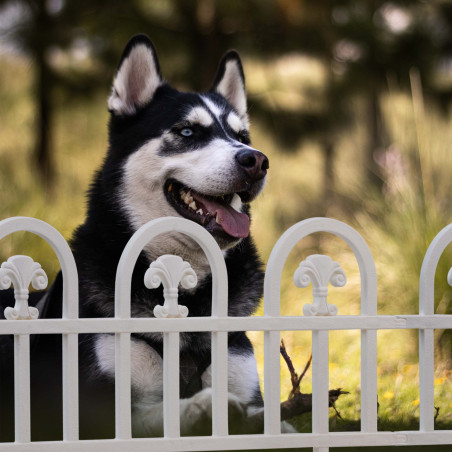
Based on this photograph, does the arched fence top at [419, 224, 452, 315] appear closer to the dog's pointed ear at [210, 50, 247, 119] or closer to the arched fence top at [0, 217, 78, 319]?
the arched fence top at [0, 217, 78, 319]

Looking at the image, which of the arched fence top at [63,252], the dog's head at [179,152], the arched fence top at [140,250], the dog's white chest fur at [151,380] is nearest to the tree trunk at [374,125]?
the dog's head at [179,152]

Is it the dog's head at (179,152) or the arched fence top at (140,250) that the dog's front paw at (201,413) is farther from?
the dog's head at (179,152)

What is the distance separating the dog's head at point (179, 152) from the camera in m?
2.74

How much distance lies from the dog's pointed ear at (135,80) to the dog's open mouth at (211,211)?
0.44 metres

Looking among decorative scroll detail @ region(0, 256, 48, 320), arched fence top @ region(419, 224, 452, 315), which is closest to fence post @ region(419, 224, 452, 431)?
arched fence top @ region(419, 224, 452, 315)

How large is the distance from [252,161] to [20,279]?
3.43 feet

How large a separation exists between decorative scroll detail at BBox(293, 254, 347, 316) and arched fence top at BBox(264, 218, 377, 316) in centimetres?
7

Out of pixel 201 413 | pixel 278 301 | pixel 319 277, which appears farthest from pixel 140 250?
pixel 201 413

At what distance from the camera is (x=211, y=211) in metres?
2.80

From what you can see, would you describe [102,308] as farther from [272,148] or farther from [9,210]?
[272,148]

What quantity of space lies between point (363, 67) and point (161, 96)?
4.98 m

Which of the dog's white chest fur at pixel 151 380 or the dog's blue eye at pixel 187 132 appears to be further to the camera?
the dog's blue eye at pixel 187 132

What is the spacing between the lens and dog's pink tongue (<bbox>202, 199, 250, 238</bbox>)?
9.06 feet

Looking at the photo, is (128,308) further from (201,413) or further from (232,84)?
(232,84)
